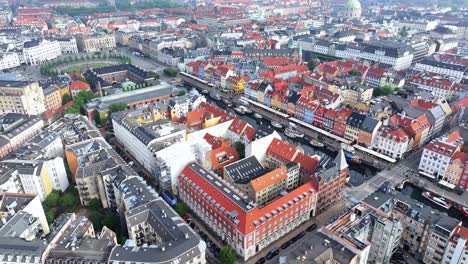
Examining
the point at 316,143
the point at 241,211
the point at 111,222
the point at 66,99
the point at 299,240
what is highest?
the point at 241,211

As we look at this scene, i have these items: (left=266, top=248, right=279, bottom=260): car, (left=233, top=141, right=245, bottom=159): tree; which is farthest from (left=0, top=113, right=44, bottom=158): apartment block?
(left=266, top=248, right=279, bottom=260): car

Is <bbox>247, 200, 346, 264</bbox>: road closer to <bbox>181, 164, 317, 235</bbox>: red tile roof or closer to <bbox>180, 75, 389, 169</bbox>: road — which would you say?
<bbox>181, 164, 317, 235</bbox>: red tile roof

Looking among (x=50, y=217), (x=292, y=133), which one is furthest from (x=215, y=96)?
(x=50, y=217)

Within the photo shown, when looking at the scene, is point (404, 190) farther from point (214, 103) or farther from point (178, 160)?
point (214, 103)

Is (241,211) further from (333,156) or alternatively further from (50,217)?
(333,156)

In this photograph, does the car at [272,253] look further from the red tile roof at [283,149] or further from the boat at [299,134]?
the boat at [299,134]

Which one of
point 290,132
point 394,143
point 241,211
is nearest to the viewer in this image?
point 241,211

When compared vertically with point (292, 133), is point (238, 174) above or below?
above
